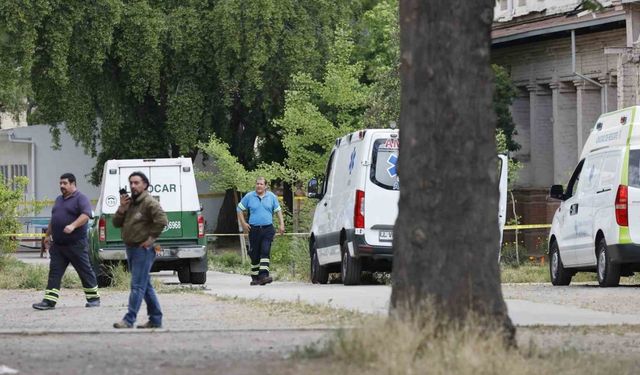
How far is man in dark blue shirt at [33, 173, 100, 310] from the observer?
65.3 feet

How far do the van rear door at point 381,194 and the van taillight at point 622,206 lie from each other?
344cm

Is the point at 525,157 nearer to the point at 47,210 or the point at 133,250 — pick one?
the point at 47,210

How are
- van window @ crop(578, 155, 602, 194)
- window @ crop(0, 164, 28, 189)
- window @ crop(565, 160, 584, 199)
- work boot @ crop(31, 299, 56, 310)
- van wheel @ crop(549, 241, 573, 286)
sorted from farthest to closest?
1. window @ crop(0, 164, 28, 189)
2. van wheel @ crop(549, 241, 573, 286)
3. window @ crop(565, 160, 584, 199)
4. van window @ crop(578, 155, 602, 194)
5. work boot @ crop(31, 299, 56, 310)

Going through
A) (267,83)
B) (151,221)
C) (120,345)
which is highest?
(267,83)

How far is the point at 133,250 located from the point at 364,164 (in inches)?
342

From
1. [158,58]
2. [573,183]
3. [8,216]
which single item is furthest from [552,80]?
[573,183]

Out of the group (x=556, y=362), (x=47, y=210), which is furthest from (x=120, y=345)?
(x=47, y=210)

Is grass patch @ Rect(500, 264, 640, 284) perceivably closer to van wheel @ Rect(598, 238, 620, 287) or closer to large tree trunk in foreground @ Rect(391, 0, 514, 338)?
van wheel @ Rect(598, 238, 620, 287)

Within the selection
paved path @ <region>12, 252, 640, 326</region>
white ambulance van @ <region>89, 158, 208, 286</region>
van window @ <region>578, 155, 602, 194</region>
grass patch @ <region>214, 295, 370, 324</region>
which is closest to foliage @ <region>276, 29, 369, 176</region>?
white ambulance van @ <region>89, 158, 208, 286</region>

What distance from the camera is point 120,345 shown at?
1348 centimetres

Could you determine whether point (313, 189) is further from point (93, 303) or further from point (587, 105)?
point (587, 105)

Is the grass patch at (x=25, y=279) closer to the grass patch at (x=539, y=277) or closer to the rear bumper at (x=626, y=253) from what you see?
the grass patch at (x=539, y=277)

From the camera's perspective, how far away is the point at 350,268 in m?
24.8

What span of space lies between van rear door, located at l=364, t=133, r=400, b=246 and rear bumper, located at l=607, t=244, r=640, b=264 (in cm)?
349
